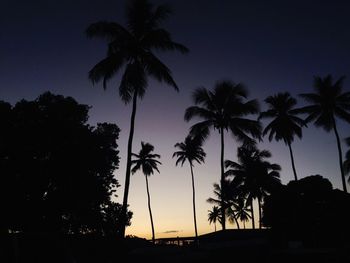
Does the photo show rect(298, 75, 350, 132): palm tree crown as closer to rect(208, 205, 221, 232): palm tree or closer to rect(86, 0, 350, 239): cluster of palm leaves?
rect(86, 0, 350, 239): cluster of palm leaves

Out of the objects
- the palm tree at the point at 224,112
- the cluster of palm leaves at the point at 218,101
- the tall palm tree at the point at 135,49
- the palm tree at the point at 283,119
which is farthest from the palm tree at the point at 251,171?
the tall palm tree at the point at 135,49

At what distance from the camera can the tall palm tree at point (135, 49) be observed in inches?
830

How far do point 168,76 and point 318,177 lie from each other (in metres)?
15.3

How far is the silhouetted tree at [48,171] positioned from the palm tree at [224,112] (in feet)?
29.1

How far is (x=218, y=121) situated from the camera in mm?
30609

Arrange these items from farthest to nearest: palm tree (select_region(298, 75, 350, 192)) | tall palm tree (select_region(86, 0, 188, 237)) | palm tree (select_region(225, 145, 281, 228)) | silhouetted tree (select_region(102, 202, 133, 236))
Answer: palm tree (select_region(225, 145, 281, 228)) → palm tree (select_region(298, 75, 350, 192)) → silhouetted tree (select_region(102, 202, 133, 236)) → tall palm tree (select_region(86, 0, 188, 237))

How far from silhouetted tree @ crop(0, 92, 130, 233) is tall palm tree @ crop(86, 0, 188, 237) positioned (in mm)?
6396

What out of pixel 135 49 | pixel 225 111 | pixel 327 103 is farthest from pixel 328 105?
pixel 135 49

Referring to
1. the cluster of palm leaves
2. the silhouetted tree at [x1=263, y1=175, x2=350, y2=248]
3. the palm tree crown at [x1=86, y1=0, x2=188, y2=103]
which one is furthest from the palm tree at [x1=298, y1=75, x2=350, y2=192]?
the palm tree crown at [x1=86, y1=0, x2=188, y2=103]

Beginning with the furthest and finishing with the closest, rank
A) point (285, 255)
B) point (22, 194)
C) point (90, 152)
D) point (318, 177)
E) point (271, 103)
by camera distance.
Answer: point (271, 103) < point (318, 177) < point (90, 152) < point (22, 194) < point (285, 255)

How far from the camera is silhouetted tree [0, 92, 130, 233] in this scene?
24.3 meters

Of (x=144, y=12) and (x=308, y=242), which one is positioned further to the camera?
(x=308, y=242)

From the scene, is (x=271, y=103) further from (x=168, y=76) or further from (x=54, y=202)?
(x=54, y=202)

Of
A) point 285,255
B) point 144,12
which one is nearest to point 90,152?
point 144,12
